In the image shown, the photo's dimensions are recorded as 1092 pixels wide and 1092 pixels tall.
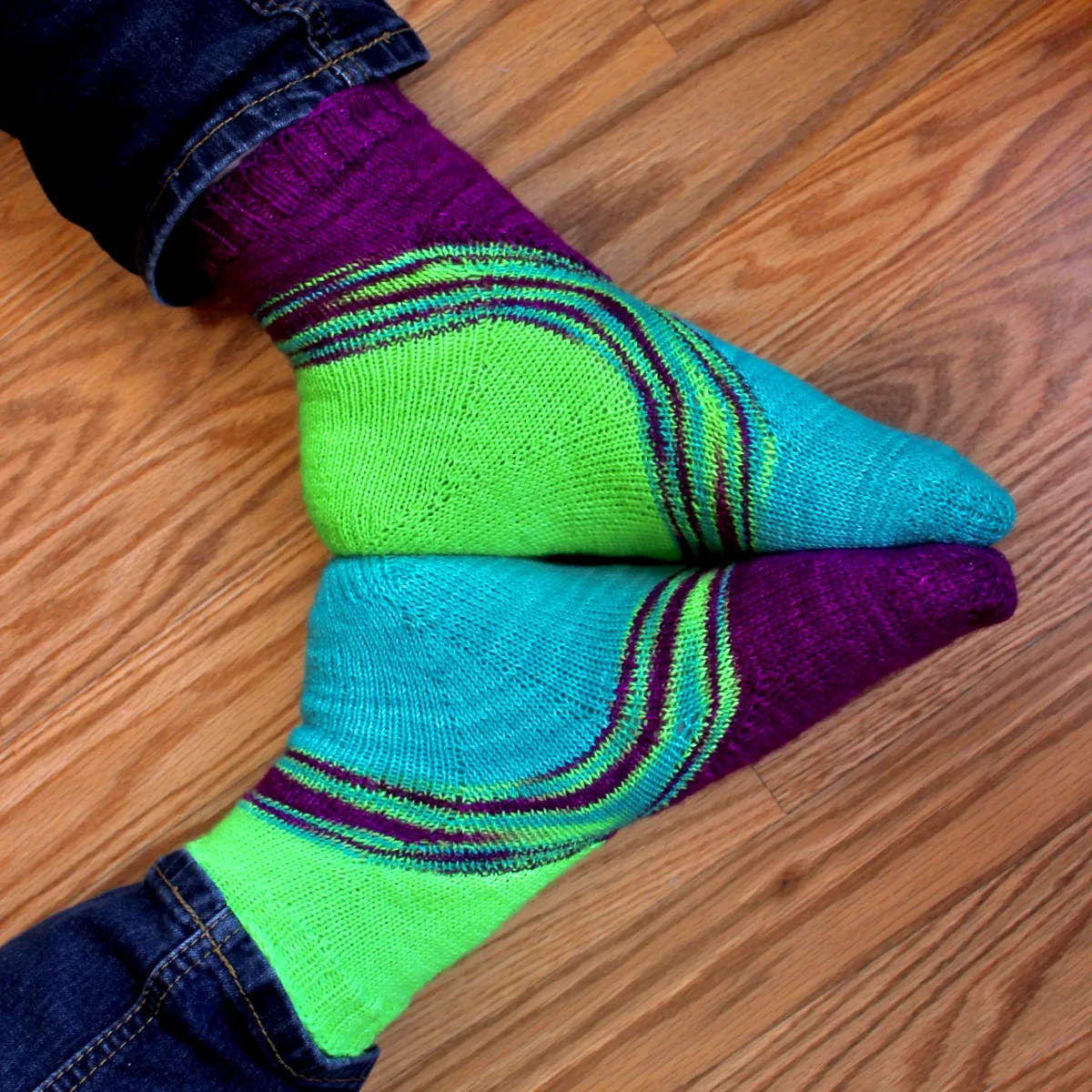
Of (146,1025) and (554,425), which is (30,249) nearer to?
(554,425)

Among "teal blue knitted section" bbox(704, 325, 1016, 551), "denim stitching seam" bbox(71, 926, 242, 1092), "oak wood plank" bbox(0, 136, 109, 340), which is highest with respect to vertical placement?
"oak wood plank" bbox(0, 136, 109, 340)

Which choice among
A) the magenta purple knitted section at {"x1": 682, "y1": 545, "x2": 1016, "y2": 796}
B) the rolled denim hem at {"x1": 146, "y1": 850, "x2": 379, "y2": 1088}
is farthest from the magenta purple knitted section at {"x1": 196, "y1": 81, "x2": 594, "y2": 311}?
the rolled denim hem at {"x1": 146, "y1": 850, "x2": 379, "y2": 1088}

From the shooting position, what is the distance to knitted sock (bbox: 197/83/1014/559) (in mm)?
582

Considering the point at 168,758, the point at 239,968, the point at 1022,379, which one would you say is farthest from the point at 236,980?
the point at 1022,379

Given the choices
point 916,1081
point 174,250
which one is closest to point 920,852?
point 916,1081

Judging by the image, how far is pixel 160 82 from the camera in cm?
56

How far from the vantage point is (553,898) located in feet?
2.26

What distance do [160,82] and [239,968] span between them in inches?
19.7

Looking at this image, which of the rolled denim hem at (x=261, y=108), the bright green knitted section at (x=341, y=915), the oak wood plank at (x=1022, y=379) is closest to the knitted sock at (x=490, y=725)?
the bright green knitted section at (x=341, y=915)

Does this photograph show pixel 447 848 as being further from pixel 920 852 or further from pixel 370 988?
pixel 920 852

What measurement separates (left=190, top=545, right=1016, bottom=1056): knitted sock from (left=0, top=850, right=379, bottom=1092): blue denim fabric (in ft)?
0.05

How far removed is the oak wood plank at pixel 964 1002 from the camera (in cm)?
67

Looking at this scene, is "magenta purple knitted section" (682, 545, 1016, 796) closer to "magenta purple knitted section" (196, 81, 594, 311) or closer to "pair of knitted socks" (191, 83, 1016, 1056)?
"pair of knitted socks" (191, 83, 1016, 1056)

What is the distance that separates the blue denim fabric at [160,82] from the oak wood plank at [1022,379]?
379 millimetres
